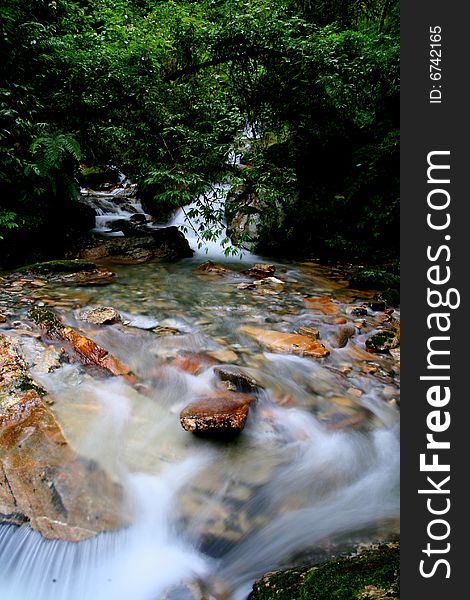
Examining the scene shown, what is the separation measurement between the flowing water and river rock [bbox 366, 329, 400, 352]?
0.35 feet

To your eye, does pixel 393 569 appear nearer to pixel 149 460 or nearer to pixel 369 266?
pixel 149 460

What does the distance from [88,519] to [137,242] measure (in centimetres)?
647

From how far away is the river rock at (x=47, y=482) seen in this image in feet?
5.84

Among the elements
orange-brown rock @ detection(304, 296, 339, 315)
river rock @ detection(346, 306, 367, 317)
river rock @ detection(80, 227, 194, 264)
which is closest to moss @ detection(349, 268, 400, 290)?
orange-brown rock @ detection(304, 296, 339, 315)

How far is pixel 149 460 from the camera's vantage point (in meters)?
2.28

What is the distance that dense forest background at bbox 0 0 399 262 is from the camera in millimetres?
5566

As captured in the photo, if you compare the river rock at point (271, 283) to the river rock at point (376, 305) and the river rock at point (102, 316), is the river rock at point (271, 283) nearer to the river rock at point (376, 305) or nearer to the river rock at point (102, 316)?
the river rock at point (376, 305)

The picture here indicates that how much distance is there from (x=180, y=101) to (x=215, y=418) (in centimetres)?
583

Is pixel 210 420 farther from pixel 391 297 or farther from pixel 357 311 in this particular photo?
pixel 391 297

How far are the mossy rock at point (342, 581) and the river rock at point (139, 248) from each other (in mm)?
6279

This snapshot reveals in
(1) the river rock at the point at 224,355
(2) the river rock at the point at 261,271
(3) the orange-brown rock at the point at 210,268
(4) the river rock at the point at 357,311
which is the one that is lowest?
(4) the river rock at the point at 357,311

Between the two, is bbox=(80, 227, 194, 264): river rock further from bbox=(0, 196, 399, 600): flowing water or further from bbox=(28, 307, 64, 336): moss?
bbox=(0, 196, 399, 600): flowing water

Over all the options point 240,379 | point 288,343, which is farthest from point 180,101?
point 240,379

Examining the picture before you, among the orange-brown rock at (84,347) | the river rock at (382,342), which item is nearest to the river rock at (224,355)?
the orange-brown rock at (84,347)
